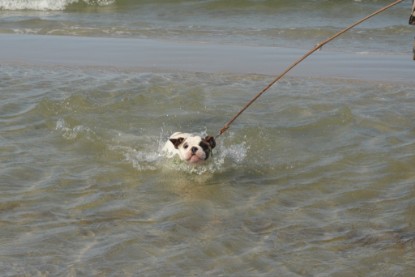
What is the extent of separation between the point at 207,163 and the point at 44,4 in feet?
58.0

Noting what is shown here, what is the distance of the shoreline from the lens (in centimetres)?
1260

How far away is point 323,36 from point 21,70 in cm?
758

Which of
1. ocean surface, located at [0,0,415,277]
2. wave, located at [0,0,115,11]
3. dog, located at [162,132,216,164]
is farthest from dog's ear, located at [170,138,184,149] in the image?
wave, located at [0,0,115,11]

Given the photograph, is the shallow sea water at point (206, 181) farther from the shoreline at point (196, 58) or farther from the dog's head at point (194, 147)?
the shoreline at point (196, 58)

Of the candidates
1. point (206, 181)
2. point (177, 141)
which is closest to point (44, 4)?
point (177, 141)

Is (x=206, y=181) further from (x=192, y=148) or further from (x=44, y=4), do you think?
(x=44, y=4)

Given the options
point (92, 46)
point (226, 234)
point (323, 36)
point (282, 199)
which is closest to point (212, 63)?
point (92, 46)

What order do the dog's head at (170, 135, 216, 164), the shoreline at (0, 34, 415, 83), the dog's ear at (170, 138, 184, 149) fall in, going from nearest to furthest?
the dog's head at (170, 135, 216, 164) < the dog's ear at (170, 138, 184, 149) < the shoreline at (0, 34, 415, 83)

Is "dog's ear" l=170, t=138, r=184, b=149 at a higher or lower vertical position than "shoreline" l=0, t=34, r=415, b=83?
higher

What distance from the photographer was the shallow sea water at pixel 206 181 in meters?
5.32

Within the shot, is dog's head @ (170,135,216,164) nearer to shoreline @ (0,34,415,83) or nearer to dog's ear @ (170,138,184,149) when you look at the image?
dog's ear @ (170,138,184,149)

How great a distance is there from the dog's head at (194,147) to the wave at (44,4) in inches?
652

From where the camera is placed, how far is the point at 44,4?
23.9 m

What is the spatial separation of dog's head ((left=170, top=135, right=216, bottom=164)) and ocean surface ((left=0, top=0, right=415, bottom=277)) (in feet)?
0.57
